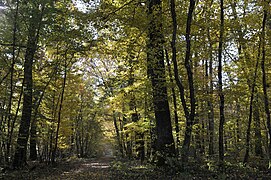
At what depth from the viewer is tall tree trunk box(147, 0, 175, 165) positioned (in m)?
9.45

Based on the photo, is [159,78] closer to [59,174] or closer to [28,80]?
[59,174]

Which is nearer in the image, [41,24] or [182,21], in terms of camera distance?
[182,21]

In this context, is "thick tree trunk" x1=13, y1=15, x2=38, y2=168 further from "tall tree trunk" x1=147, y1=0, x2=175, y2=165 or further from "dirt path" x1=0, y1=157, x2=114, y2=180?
"tall tree trunk" x1=147, y1=0, x2=175, y2=165

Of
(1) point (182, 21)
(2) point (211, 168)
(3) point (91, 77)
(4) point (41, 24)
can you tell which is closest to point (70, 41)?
(4) point (41, 24)

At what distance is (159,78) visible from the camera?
33.0ft

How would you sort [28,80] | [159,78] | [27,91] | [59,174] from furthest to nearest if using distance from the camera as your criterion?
[28,80]
[59,174]
[27,91]
[159,78]

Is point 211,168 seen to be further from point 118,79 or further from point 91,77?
point 91,77

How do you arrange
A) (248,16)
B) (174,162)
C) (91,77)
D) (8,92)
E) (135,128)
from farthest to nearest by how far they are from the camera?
(91,77)
(135,128)
(8,92)
(248,16)
(174,162)

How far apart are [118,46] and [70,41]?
212 cm

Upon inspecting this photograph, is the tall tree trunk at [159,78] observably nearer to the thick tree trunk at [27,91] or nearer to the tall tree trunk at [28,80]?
the tall tree trunk at [28,80]

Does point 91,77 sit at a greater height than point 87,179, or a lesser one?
greater

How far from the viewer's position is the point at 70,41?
442 inches

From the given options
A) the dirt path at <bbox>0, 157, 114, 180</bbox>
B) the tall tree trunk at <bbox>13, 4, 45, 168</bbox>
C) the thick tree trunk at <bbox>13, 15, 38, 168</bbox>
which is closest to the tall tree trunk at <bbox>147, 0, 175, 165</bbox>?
the dirt path at <bbox>0, 157, 114, 180</bbox>

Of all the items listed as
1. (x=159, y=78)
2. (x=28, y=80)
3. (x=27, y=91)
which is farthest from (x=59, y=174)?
(x=159, y=78)
